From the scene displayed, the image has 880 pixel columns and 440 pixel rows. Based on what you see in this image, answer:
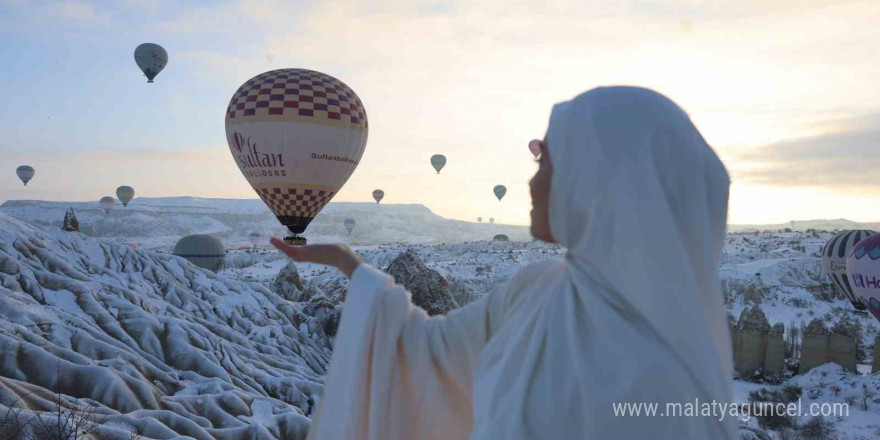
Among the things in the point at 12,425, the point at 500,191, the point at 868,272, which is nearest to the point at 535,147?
the point at 12,425

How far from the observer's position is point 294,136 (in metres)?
20.1

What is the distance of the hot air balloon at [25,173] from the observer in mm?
85688

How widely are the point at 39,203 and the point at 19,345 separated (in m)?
178

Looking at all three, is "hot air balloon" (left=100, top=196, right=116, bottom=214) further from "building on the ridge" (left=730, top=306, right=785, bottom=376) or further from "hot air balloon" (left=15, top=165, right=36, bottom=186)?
"building on the ridge" (left=730, top=306, right=785, bottom=376)

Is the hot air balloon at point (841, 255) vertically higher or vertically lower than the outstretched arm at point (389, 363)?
higher

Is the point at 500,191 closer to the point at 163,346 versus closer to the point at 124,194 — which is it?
the point at 124,194

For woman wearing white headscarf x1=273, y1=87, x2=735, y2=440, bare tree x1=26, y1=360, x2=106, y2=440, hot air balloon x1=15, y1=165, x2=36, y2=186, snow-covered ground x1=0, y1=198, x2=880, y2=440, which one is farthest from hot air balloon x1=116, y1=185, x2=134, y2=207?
woman wearing white headscarf x1=273, y1=87, x2=735, y2=440

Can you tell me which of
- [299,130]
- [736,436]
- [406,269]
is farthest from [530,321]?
[406,269]

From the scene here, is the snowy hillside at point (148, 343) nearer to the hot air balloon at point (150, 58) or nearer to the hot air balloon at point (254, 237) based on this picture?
the hot air balloon at point (150, 58)

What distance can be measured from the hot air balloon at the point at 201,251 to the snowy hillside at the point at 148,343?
24.2m

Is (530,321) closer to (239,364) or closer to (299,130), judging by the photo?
(239,364)

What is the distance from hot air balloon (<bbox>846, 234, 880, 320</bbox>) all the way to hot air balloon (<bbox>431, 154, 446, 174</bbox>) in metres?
48.5

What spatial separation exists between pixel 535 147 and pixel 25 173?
328 feet

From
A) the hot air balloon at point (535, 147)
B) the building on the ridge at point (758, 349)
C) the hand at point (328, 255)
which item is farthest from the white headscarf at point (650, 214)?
the building on the ridge at point (758, 349)
